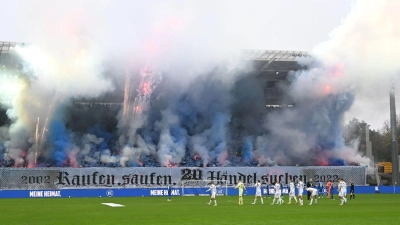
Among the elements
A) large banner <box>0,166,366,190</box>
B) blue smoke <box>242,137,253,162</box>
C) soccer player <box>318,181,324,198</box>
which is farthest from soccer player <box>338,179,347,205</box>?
blue smoke <box>242,137,253,162</box>

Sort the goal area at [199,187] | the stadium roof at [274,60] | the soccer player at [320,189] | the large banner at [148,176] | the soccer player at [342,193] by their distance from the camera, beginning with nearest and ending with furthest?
the soccer player at [342,193] < the goal area at [199,187] < the large banner at [148,176] < the soccer player at [320,189] < the stadium roof at [274,60]

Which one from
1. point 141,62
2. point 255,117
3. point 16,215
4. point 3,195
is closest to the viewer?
point 16,215

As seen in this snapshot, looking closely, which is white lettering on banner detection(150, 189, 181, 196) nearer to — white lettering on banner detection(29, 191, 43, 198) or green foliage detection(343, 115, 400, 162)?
white lettering on banner detection(29, 191, 43, 198)

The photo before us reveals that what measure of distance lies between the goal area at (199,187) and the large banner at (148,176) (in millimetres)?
767

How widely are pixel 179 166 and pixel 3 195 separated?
836 inches

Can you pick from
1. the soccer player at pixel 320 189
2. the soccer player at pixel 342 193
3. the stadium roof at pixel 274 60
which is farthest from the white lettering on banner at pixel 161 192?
the soccer player at pixel 342 193

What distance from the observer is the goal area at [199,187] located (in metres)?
63.2

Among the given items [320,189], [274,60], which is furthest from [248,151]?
[320,189]

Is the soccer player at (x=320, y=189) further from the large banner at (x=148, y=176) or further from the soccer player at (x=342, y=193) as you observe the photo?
the soccer player at (x=342, y=193)

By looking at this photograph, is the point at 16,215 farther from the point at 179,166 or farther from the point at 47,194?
the point at 179,166

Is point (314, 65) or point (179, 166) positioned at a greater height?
point (314, 65)

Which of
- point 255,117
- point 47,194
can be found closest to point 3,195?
point 47,194

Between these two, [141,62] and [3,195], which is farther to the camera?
[141,62]

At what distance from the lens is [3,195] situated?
58.3 m
